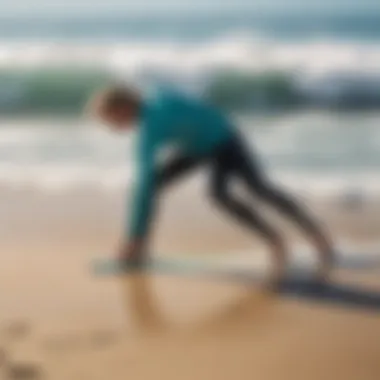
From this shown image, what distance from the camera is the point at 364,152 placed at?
84.1 inches

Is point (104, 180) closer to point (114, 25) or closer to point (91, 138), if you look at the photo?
point (91, 138)

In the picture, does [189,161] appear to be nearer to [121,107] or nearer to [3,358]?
[121,107]

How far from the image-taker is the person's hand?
1893 millimetres

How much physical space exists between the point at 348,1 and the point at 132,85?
471 millimetres

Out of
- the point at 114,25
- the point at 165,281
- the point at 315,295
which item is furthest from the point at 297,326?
the point at 114,25

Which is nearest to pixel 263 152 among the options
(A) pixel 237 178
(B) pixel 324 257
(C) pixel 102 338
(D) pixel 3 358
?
(A) pixel 237 178

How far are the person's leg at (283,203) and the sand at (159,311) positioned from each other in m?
0.05

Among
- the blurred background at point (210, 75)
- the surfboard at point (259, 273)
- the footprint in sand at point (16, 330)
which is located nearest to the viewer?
the footprint in sand at point (16, 330)

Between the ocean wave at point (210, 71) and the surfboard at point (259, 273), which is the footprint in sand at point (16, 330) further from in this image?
the ocean wave at point (210, 71)

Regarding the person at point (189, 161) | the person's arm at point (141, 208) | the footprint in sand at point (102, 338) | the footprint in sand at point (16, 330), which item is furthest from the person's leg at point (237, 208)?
the footprint in sand at point (16, 330)

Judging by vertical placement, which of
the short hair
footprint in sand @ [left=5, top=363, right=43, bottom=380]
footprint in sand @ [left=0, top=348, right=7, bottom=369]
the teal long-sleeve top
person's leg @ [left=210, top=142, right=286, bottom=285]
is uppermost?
the short hair

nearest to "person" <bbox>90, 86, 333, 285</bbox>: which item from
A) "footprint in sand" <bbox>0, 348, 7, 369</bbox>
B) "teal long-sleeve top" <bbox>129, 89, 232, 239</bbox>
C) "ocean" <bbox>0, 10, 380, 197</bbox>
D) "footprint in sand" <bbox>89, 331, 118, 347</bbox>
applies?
"teal long-sleeve top" <bbox>129, 89, 232, 239</bbox>

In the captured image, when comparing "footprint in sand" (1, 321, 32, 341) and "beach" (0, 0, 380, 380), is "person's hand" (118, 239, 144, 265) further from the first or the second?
"footprint in sand" (1, 321, 32, 341)

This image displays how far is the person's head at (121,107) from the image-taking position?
1.85 meters
